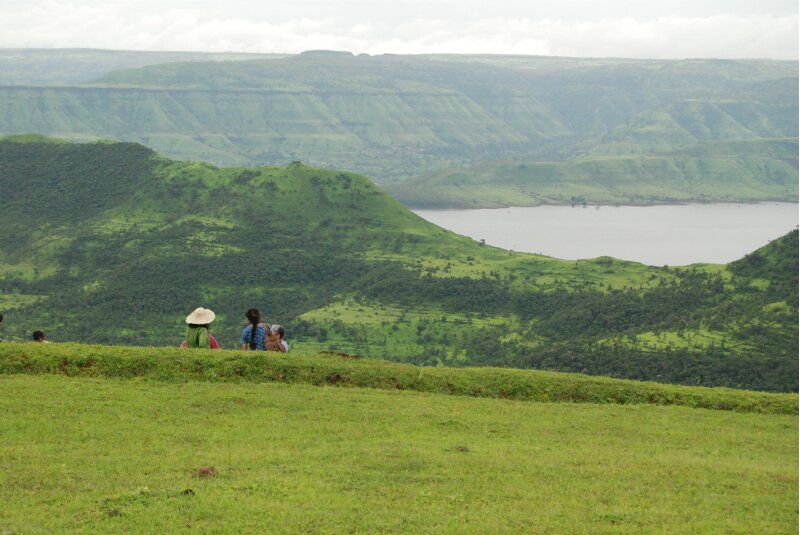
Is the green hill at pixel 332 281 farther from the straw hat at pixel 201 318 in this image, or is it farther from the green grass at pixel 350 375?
the straw hat at pixel 201 318

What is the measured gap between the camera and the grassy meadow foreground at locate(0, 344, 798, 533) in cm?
2034

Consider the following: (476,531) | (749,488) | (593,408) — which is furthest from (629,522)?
(593,408)

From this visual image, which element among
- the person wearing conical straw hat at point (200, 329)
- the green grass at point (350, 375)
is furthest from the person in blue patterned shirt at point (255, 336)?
the green grass at point (350, 375)

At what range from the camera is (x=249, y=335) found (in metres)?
35.2

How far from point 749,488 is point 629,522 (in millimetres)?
4883

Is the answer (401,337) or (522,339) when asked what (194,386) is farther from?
(401,337)

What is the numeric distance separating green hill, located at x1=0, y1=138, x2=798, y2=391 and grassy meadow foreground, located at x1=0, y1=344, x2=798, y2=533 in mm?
41185

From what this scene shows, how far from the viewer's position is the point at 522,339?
104000 millimetres

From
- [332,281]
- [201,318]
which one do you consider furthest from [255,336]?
[332,281]

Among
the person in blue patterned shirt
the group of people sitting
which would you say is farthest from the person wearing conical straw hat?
the person in blue patterned shirt

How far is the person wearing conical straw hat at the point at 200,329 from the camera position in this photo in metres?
33.1

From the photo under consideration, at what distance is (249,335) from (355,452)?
1109cm

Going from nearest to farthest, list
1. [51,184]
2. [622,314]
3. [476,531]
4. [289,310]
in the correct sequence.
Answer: [476,531] < [622,314] < [289,310] < [51,184]

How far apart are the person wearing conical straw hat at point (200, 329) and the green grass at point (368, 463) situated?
2.43 metres
